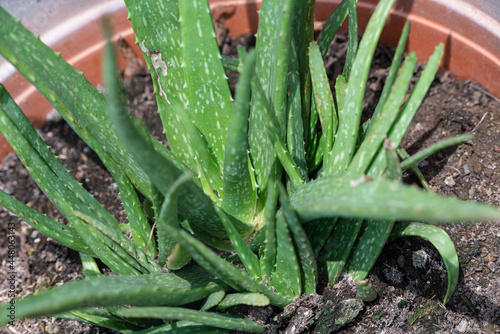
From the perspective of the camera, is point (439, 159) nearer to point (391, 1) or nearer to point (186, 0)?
point (391, 1)

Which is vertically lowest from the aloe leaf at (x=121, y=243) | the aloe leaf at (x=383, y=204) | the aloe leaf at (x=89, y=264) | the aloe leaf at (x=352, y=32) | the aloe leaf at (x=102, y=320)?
the aloe leaf at (x=102, y=320)

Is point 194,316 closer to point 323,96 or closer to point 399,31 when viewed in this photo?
point 323,96

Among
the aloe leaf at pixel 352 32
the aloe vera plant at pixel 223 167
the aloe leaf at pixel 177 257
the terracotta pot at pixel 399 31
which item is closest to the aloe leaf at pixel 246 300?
the aloe vera plant at pixel 223 167

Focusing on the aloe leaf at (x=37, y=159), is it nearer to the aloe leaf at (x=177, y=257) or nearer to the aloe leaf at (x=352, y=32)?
the aloe leaf at (x=177, y=257)

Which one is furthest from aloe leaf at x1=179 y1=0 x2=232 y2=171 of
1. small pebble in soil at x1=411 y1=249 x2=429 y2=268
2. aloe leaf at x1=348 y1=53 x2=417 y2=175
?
small pebble in soil at x1=411 y1=249 x2=429 y2=268

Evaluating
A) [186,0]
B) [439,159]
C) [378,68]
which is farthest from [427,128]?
[186,0]

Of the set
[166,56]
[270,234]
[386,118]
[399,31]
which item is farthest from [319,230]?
[399,31]
